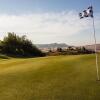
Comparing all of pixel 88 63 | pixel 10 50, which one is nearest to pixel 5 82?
pixel 88 63

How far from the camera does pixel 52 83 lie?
20719 mm

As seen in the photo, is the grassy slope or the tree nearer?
the grassy slope

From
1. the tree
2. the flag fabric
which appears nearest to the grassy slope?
the flag fabric

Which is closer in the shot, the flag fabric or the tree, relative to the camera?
the flag fabric

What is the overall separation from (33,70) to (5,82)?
4901mm

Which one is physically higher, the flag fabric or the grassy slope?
the flag fabric

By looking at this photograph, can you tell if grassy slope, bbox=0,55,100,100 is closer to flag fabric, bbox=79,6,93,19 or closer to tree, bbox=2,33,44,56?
flag fabric, bbox=79,6,93,19

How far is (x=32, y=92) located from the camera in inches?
728

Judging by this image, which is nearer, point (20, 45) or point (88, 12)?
point (88, 12)

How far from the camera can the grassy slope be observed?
17.5m

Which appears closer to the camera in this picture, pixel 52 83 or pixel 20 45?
pixel 52 83

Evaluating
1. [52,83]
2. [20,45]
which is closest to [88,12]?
[52,83]

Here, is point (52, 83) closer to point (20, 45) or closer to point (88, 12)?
point (88, 12)

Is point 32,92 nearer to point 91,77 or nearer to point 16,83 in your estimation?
point 16,83
